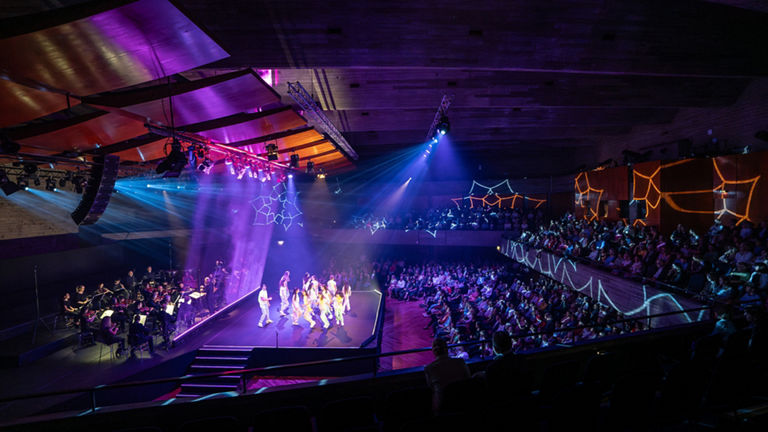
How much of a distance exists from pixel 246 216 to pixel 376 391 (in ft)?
52.8

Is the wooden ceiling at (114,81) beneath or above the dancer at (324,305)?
above

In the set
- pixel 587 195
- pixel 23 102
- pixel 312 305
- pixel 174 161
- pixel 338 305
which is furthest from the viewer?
pixel 587 195

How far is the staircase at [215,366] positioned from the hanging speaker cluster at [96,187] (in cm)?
397

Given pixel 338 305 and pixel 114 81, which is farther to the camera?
pixel 338 305

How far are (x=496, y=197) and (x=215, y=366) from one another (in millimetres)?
14372

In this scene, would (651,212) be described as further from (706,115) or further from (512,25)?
(512,25)

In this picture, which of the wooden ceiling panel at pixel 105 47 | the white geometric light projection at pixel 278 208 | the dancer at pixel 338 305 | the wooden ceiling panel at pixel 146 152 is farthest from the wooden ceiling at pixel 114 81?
the white geometric light projection at pixel 278 208

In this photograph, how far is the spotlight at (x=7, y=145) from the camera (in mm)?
5102

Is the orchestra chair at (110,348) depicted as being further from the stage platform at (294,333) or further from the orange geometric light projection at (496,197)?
the orange geometric light projection at (496,197)

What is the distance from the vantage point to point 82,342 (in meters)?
8.33

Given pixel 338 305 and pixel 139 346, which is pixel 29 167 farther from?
pixel 338 305

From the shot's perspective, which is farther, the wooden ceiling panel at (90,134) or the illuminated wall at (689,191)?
the illuminated wall at (689,191)

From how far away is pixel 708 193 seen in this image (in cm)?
909

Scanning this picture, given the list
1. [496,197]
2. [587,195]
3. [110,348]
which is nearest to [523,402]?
[110,348]
